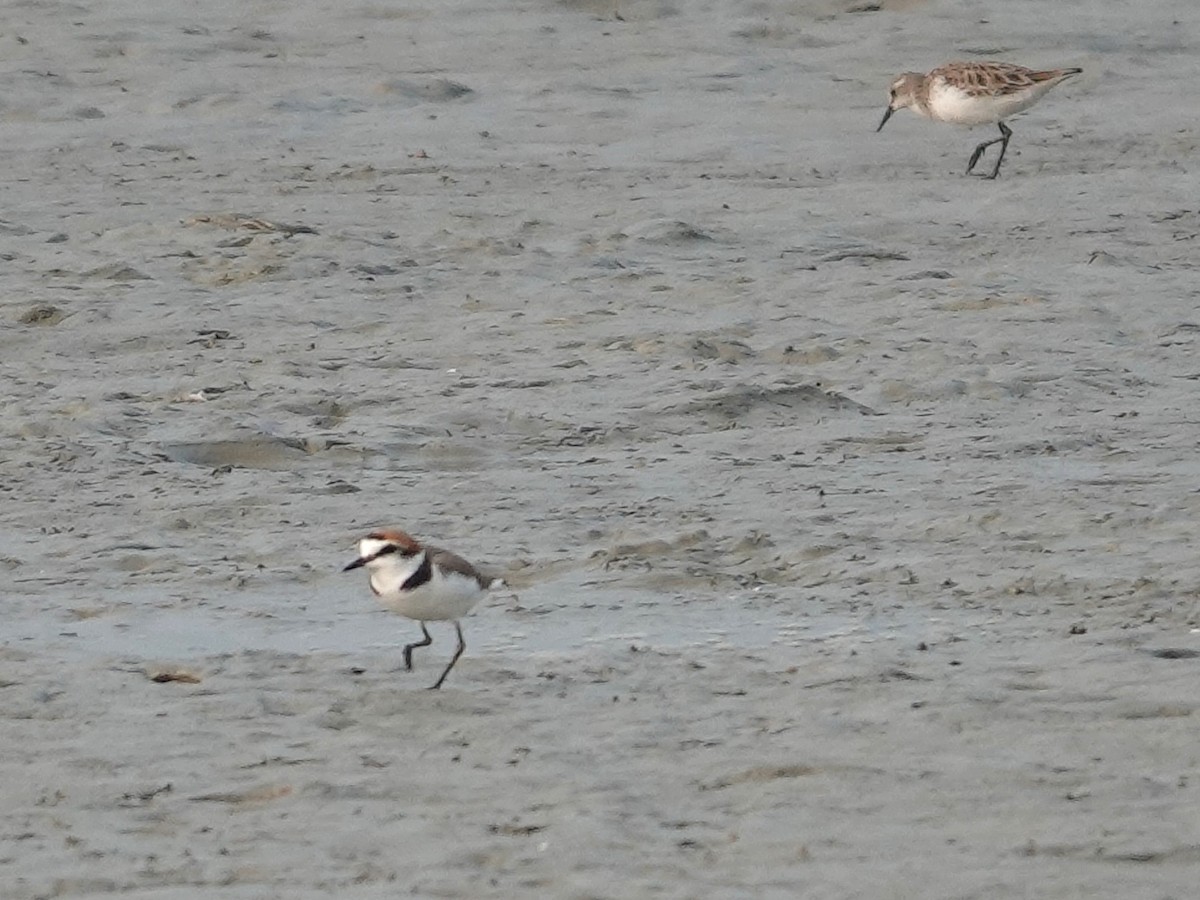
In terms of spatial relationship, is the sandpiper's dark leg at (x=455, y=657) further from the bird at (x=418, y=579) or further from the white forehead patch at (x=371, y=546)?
the white forehead patch at (x=371, y=546)

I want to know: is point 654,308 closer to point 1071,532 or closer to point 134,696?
point 1071,532

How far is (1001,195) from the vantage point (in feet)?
45.9

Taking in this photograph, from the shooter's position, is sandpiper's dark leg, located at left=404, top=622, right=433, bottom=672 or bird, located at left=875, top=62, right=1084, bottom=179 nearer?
sandpiper's dark leg, located at left=404, top=622, right=433, bottom=672

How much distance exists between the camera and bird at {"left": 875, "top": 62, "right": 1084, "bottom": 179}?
1484cm

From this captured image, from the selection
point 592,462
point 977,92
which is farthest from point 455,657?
point 977,92

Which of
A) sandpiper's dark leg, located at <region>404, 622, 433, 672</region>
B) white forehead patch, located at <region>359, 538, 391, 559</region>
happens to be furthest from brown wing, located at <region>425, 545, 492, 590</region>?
sandpiper's dark leg, located at <region>404, 622, 433, 672</region>

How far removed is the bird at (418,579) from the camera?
23.2 feet

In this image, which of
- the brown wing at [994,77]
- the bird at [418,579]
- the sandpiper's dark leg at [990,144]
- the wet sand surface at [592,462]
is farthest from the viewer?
the brown wing at [994,77]

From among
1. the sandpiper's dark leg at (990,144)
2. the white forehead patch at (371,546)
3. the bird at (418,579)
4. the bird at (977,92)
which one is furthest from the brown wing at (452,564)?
the bird at (977,92)

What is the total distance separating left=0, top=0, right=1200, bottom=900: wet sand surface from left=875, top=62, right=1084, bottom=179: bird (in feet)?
1.14

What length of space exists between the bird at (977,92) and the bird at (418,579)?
8144mm

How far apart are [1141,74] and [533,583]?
10141 mm

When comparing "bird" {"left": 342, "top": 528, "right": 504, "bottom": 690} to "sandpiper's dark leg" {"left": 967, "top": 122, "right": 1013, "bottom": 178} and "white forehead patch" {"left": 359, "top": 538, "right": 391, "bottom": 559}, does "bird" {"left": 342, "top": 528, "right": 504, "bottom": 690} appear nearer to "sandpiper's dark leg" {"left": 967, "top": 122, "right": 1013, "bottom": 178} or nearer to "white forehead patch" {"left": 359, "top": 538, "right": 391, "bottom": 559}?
"white forehead patch" {"left": 359, "top": 538, "right": 391, "bottom": 559}

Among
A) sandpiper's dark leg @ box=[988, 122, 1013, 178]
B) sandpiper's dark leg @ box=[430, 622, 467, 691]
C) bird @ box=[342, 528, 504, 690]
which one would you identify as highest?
bird @ box=[342, 528, 504, 690]
